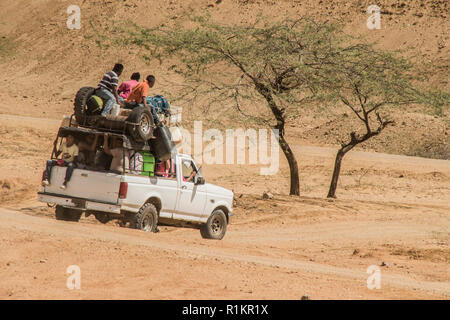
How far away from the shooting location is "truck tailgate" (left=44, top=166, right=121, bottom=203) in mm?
12570

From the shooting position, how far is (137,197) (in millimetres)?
12844

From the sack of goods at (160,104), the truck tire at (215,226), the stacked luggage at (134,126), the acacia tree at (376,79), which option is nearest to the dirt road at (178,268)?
the truck tire at (215,226)

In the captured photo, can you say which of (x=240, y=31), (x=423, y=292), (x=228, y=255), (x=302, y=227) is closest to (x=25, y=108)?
(x=240, y=31)

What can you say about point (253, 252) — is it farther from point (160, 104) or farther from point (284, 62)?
point (284, 62)

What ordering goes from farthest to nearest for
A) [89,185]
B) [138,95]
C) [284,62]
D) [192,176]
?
[284,62], [192,176], [138,95], [89,185]

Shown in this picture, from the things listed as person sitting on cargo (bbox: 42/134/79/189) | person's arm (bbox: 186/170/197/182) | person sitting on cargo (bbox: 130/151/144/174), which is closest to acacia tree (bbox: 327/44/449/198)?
person's arm (bbox: 186/170/197/182)

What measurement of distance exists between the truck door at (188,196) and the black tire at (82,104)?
2163 millimetres

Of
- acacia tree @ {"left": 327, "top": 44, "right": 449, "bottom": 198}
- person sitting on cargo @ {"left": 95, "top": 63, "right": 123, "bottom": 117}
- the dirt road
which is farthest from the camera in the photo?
acacia tree @ {"left": 327, "top": 44, "right": 449, "bottom": 198}

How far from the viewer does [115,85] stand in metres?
13.4

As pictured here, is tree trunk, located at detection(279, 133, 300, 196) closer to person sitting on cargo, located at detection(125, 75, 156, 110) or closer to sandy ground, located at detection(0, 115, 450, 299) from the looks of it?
sandy ground, located at detection(0, 115, 450, 299)

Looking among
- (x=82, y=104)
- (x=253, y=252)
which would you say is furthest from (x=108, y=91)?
(x=253, y=252)

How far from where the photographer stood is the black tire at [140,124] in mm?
12641

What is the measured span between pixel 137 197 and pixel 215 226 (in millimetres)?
2941

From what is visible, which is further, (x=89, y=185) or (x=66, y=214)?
(x=66, y=214)
